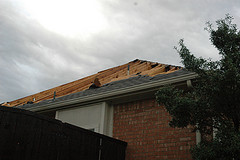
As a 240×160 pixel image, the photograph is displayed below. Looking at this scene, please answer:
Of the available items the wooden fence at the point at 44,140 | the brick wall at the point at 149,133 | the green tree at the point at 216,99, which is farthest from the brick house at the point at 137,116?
the green tree at the point at 216,99

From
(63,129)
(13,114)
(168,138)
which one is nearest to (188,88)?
(168,138)

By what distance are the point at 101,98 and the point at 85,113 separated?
0.93 metres

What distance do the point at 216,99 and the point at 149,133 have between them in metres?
3.28

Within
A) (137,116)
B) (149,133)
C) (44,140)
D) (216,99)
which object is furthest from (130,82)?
(216,99)

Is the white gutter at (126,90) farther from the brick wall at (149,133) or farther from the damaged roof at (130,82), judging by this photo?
the brick wall at (149,133)

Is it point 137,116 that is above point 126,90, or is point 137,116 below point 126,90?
below

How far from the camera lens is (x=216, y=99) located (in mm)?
5641

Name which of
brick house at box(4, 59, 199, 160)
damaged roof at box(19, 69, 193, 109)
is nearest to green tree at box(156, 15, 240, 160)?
brick house at box(4, 59, 199, 160)

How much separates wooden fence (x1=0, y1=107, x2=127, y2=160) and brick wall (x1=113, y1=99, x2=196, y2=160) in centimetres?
85

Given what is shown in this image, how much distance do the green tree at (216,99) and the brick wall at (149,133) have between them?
5.92ft

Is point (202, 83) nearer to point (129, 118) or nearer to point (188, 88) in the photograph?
point (188, 88)

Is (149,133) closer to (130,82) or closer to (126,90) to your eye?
(126,90)

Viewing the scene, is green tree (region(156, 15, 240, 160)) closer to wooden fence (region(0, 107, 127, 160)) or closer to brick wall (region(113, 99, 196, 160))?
brick wall (region(113, 99, 196, 160))

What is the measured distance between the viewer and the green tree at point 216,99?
5.26m
